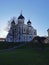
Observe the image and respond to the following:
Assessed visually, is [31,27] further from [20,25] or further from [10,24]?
[10,24]

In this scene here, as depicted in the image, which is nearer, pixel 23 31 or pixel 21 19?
pixel 21 19

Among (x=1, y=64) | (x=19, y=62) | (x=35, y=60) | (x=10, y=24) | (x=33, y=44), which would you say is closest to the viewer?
(x=1, y=64)

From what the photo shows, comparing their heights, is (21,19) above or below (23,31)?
above

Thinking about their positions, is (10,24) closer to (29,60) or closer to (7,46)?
(7,46)

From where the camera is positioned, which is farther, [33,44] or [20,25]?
[20,25]

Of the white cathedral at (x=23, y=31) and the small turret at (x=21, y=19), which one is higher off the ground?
the small turret at (x=21, y=19)

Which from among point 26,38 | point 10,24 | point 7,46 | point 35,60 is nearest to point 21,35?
point 26,38

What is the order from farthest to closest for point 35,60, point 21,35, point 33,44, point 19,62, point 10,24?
point 21,35 < point 10,24 < point 33,44 < point 35,60 < point 19,62

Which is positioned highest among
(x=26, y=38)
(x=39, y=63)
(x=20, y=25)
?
(x=20, y=25)

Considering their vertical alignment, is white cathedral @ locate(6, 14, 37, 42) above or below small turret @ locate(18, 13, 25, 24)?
below

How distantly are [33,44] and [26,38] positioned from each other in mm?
38086

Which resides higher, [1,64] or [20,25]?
[20,25]

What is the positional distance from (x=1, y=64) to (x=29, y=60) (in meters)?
3.87

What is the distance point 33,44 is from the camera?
46.8 meters
